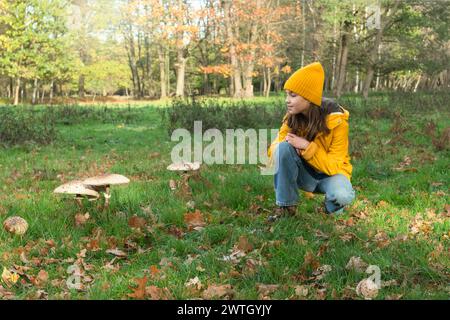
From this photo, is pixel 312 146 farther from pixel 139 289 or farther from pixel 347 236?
pixel 139 289

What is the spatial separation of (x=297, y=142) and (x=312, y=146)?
0.14 meters

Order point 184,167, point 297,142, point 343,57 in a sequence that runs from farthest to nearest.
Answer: point 343,57 < point 184,167 < point 297,142

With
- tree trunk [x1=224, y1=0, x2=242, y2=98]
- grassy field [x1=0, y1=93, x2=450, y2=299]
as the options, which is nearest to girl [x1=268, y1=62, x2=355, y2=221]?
grassy field [x1=0, y1=93, x2=450, y2=299]

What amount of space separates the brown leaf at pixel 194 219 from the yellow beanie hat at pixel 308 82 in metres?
1.53

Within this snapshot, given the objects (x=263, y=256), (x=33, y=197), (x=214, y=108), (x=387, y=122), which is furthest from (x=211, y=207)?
(x=387, y=122)

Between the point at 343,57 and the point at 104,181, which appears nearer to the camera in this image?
the point at 104,181

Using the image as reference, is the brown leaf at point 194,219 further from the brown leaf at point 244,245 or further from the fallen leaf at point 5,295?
the fallen leaf at point 5,295

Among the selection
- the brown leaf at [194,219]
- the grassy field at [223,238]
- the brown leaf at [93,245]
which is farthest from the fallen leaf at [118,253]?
the brown leaf at [194,219]

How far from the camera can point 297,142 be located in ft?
13.7

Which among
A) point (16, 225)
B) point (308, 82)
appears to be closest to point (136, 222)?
point (16, 225)

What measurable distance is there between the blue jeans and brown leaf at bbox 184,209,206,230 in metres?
0.78

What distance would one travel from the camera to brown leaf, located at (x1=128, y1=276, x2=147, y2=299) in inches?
119

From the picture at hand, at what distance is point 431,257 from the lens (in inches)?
136

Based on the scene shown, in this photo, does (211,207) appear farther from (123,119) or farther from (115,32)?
(115,32)
